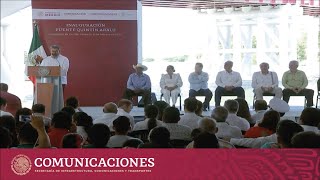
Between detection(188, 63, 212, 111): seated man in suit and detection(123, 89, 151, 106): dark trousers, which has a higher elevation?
detection(188, 63, 212, 111): seated man in suit

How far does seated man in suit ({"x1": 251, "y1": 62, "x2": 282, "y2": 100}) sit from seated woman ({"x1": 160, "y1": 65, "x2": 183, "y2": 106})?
4.40 ft

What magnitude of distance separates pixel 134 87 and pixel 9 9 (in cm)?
581

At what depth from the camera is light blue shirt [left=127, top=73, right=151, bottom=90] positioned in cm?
873

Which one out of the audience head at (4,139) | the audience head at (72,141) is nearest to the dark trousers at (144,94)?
the audience head at (72,141)

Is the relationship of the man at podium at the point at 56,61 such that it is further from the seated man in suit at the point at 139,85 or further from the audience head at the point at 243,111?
the audience head at the point at 243,111

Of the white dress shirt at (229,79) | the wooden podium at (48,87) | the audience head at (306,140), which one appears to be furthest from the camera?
the white dress shirt at (229,79)

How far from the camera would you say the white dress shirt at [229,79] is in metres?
8.68

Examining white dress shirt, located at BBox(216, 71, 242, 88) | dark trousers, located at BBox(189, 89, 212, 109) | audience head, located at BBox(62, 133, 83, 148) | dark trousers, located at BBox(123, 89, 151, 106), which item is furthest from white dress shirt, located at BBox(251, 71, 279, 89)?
audience head, located at BBox(62, 133, 83, 148)

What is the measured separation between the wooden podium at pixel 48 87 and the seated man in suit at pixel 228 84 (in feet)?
9.69

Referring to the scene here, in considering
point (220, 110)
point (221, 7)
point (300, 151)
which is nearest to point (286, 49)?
point (221, 7)

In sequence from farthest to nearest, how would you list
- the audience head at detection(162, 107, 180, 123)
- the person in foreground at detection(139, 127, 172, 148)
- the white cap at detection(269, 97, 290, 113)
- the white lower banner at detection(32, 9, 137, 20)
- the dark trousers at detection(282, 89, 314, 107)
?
the white lower banner at detection(32, 9, 137, 20) → the dark trousers at detection(282, 89, 314, 107) → the white cap at detection(269, 97, 290, 113) → the audience head at detection(162, 107, 180, 123) → the person in foreground at detection(139, 127, 172, 148)

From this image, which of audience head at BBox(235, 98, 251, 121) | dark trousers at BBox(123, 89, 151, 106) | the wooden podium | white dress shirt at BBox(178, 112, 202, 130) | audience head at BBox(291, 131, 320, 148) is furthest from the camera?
dark trousers at BBox(123, 89, 151, 106)

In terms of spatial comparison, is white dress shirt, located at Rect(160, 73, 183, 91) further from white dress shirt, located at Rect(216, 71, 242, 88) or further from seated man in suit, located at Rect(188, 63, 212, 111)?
white dress shirt, located at Rect(216, 71, 242, 88)

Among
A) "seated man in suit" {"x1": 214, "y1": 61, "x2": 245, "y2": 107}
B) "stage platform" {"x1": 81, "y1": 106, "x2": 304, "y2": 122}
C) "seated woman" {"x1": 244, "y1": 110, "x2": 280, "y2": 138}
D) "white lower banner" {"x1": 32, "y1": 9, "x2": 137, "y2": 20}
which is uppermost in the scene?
"white lower banner" {"x1": 32, "y1": 9, "x2": 137, "y2": 20}
